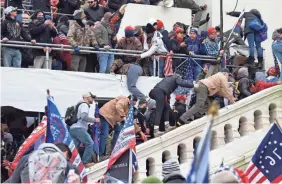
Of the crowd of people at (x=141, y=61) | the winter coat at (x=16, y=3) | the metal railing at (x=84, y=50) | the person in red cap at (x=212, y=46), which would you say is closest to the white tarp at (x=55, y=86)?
the crowd of people at (x=141, y=61)

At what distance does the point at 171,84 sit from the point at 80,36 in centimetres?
242

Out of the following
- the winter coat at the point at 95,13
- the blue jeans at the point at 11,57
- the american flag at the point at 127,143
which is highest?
the winter coat at the point at 95,13

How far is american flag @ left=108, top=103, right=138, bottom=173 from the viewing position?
67.4 feet

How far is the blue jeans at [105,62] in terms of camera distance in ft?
86.3

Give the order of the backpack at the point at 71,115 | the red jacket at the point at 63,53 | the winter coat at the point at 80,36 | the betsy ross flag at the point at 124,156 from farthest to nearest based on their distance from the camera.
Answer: the red jacket at the point at 63,53, the winter coat at the point at 80,36, the backpack at the point at 71,115, the betsy ross flag at the point at 124,156

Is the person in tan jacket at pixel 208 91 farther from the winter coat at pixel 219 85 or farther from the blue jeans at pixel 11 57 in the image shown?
the blue jeans at pixel 11 57

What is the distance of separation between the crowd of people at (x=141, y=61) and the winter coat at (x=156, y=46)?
19 mm

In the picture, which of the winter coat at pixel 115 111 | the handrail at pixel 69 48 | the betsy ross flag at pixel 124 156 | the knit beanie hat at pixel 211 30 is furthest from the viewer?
the knit beanie hat at pixel 211 30

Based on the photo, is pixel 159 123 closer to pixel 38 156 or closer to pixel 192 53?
pixel 192 53

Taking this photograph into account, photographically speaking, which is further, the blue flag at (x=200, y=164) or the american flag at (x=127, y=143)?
the american flag at (x=127, y=143)

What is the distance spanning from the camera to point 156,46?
26531mm

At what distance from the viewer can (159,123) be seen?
2409 centimetres

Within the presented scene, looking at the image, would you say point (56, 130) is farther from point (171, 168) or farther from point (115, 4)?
point (115, 4)

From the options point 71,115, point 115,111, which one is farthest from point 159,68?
point 71,115
